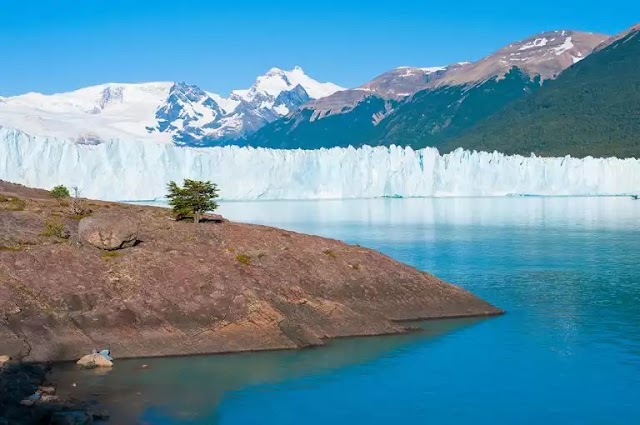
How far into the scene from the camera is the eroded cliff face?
2625 cm

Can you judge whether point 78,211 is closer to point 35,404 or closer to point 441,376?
point 35,404

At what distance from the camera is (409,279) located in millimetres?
33469

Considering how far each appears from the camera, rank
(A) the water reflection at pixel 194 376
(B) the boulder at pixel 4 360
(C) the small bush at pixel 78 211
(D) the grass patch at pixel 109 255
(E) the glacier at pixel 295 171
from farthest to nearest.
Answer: (E) the glacier at pixel 295 171 → (C) the small bush at pixel 78 211 → (D) the grass patch at pixel 109 255 → (B) the boulder at pixel 4 360 → (A) the water reflection at pixel 194 376

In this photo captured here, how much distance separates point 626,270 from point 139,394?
31.8 metres

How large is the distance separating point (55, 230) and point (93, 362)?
7.71 m

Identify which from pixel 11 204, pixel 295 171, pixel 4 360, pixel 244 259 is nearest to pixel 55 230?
pixel 11 204

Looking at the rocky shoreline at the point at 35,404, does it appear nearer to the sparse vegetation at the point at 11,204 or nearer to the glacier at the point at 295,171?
the sparse vegetation at the point at 11,204

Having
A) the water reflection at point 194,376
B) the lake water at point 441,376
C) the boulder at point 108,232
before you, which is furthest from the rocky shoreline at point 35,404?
the boulder at point 108,232

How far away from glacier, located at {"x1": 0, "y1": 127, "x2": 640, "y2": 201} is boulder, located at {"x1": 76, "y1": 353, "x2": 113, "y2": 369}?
98.8m

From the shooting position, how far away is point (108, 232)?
97.9ft

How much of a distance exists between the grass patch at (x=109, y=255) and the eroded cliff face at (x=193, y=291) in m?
0.04

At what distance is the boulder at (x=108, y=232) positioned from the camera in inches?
1172

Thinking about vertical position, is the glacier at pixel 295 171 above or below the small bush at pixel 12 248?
above

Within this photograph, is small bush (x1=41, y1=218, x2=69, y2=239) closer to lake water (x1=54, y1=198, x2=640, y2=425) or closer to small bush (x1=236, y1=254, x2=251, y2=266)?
small bush (x1=236, y1=254, x2=251, y2=266)
